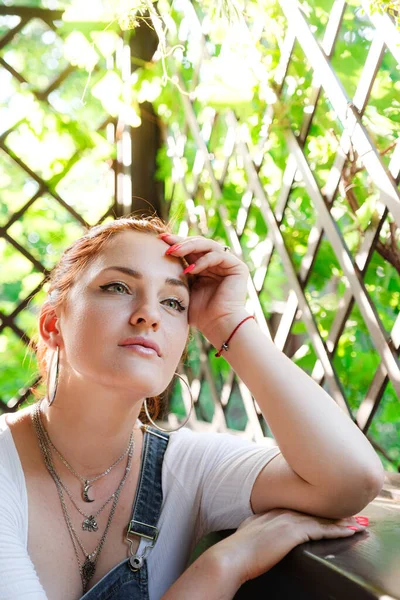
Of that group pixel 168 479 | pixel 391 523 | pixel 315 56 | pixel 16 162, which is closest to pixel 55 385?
pixel 168 479

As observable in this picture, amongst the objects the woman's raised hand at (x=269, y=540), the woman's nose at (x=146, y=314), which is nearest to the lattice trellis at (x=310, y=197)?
the woman's raised hand at (x=269, y=540)

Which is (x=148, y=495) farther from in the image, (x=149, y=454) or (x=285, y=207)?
(x=285, y=207)

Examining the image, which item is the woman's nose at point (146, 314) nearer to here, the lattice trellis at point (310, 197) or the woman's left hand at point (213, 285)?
the woman's left hand at point (213, 285)

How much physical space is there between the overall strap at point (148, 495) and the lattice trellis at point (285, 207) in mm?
447

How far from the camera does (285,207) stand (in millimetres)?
1771

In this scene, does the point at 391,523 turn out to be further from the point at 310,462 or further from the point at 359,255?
the point at 359,255

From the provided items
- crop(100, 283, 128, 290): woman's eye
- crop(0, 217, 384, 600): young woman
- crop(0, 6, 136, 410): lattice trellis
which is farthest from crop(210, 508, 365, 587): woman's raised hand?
crop(0, 6, 136, 410): lattice trellis

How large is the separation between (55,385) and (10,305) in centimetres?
127

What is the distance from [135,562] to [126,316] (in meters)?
0.43

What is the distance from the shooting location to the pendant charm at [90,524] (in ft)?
3.95

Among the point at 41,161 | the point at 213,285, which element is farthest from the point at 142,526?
the point at 41,161

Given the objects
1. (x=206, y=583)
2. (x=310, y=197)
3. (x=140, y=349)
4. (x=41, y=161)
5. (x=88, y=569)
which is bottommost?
(x=88, y=569)

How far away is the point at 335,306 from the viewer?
1.78 metres

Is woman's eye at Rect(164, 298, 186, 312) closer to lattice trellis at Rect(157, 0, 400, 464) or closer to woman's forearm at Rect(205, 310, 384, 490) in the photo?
woman's forearm at Rect(205, 310, 384, 490)
